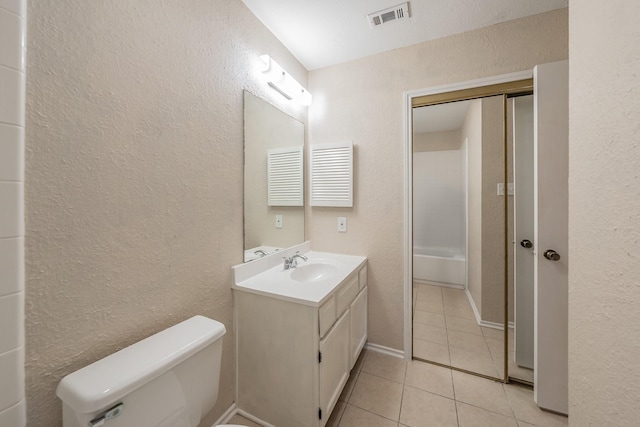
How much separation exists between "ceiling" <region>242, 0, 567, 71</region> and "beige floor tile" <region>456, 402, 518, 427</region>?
247 centimetres

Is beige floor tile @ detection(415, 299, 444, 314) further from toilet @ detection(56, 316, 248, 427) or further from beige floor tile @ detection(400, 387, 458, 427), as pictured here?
toilet @ detection(56, 316, 248, 427)

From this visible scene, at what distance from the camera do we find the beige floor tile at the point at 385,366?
1656 millimetres

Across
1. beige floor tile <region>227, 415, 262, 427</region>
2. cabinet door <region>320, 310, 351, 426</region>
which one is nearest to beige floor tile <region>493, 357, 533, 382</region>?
cabinet door <region>320, 310, 351, 426</region>

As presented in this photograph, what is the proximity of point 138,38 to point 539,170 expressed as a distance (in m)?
2.11

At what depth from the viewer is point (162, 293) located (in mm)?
1000

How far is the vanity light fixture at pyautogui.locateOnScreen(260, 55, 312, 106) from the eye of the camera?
1.51 metres

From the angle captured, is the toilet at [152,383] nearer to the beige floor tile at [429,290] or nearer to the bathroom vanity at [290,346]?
the bathroom vanity at [290,346]

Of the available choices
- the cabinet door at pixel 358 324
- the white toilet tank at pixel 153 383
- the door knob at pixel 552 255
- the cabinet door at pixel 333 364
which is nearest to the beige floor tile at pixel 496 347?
the door knob at pixel 552 255

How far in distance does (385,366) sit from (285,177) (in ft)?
5.40

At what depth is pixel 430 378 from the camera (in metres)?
1.63

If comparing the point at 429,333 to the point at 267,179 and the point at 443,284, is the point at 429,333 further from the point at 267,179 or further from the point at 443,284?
the point at 267,179

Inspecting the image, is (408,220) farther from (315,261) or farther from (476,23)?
(476,23)

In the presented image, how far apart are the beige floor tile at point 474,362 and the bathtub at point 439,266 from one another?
529 mm

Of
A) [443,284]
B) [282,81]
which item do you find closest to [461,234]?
[443,284]
